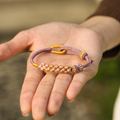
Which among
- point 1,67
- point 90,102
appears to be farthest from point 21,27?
point 90,102

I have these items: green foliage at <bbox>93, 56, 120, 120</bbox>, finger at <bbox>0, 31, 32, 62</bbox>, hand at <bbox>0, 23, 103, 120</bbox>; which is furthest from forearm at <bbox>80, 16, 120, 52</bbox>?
green foliage at <bbox>93, 56, 120, 120</bbox>

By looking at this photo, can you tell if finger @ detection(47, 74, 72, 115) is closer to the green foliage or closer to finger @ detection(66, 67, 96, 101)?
finger @ detection(66, 67, 96, 101)

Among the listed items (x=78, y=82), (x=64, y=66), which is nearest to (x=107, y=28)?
(x=64, y=66)

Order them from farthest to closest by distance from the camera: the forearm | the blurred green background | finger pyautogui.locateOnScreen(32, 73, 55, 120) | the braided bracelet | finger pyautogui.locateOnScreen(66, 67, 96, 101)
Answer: the blurred green background → the forearm → the braided bracelet → finger pyautogui.locateOnScreen(66, 67, 96, 101) → finger pyautogui.locateOnScreen(32, 73, 55, 120)

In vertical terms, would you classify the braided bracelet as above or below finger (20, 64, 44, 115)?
above

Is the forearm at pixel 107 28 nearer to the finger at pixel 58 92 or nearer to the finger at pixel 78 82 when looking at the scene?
the finger at pixel 78 82

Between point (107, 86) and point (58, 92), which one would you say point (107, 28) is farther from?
point (107, 86)
